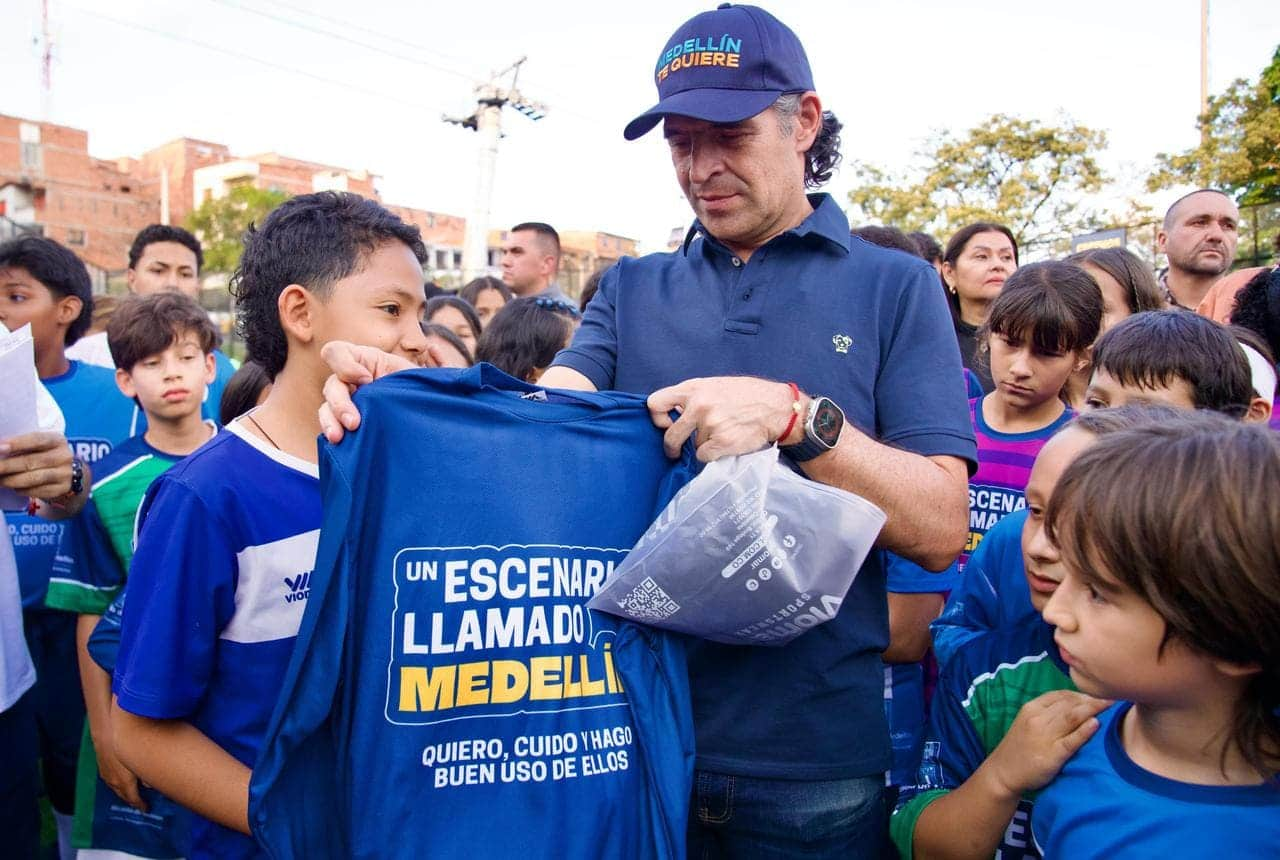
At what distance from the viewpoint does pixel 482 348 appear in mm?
4000

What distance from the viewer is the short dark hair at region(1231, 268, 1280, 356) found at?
3.72 metres

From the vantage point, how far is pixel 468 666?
4.96 feet

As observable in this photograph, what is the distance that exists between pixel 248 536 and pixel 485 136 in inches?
1163

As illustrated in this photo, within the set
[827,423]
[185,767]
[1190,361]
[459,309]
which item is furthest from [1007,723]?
[459,309]

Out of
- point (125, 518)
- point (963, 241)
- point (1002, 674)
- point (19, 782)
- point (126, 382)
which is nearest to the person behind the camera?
point (1002, 674)

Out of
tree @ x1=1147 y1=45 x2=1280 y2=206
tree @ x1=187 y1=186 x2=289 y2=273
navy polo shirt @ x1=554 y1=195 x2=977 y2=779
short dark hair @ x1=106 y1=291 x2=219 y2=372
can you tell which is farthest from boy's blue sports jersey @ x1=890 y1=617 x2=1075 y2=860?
tree @ x1=187 y1=186 x2=289 y2=273

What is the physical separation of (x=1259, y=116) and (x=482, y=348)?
2119 cm

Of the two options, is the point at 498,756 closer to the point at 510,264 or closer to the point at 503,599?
the point at 503,599

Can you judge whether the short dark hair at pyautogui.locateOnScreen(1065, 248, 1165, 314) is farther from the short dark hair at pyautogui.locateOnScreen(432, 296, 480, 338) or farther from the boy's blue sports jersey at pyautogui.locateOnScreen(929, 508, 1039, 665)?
the short dark hair at pyautogui.locateOnScreen(432, 296, 480, 338)

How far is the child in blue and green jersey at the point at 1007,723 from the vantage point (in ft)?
5.16

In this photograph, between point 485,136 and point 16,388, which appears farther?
point 485,136

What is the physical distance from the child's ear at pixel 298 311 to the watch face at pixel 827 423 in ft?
3.47

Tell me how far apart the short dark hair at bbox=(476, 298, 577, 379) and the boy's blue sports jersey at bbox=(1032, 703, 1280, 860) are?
8.59 feet

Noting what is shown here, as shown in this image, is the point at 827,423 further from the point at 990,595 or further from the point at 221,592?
the point at 221,592
